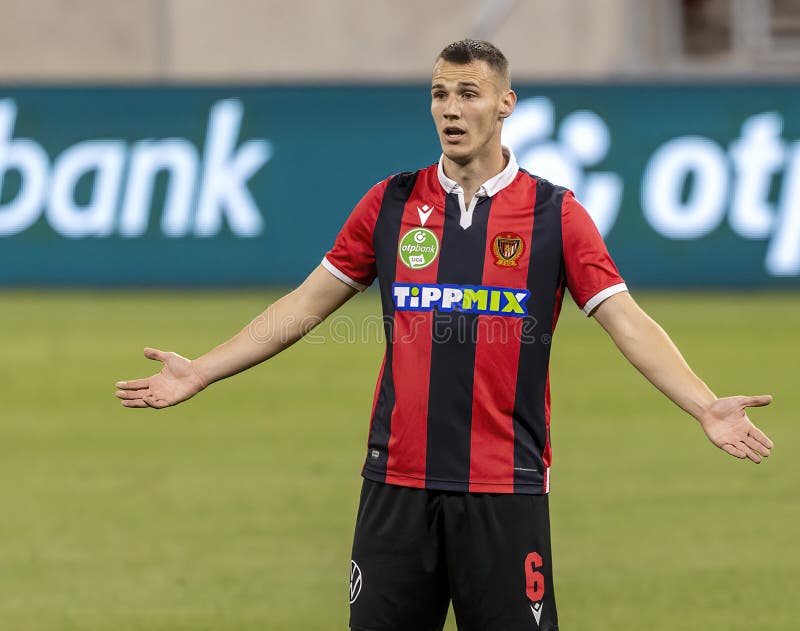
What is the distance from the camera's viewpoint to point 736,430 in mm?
4469

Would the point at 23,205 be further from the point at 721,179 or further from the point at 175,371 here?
the point at 175,371

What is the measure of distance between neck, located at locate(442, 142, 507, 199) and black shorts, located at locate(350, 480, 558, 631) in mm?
962

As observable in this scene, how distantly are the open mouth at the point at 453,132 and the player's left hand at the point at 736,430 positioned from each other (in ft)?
3.65

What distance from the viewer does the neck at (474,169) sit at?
4715mm

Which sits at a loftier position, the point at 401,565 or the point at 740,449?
the point at 740,449

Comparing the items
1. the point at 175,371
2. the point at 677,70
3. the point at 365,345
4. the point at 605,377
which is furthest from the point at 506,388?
the point at 677,70

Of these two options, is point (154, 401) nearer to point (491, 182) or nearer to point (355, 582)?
point (355, 582)

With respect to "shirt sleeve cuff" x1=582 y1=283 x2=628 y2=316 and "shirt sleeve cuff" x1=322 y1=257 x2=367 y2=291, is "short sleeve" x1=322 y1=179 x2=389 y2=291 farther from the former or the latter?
"shirt sleeve cuff" x1=582 y1=283 x2=628 y2=316

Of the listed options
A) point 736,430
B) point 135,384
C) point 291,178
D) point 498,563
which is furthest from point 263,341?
point 291,178

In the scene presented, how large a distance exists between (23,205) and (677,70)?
12.5 m

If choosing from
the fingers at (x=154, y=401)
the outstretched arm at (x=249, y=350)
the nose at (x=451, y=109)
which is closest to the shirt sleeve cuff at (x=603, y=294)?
the nose at (x=451, y=109)

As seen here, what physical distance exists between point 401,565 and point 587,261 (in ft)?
3.58

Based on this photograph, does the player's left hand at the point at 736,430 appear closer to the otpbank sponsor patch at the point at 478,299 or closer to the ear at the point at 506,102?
the otpbank sponsor patch at the point at 478,299

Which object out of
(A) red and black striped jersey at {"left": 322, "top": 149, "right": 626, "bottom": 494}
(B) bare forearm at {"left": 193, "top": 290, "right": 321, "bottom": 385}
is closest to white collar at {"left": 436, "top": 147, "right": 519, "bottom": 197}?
(A) red and black striped jersey at {"left": 322, "top": 149, "right": 626, "bottom": 494}
